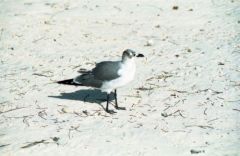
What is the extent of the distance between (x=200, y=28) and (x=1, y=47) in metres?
4.03

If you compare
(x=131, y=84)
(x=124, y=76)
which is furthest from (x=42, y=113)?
(x=131, y=84)

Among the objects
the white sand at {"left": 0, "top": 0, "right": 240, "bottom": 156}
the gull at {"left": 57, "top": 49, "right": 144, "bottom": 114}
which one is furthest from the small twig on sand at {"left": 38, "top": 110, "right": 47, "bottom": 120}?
the gull at {"left": 57, "top": 49, "right": 144, "bottom": 114}

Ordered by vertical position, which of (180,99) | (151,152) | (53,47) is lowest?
(151,152)

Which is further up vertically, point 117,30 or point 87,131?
point 117,30

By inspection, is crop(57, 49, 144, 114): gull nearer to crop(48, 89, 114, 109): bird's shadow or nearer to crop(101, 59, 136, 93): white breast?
crop(101, 59, 136, 93): white breast

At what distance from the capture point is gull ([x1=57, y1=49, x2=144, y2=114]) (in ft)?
24.7

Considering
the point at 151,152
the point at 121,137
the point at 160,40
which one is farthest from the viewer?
the point at 160,40

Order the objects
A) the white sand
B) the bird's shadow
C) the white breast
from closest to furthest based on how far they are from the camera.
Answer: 1. the white sand
2. the white breast
3. the bird's shadow

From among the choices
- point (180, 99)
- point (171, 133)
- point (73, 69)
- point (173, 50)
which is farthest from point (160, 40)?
point (171, 133)

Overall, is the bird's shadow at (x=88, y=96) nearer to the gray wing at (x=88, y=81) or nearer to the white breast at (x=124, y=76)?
the gray wing at (x=88, y=81)

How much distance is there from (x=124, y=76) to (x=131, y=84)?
1127 millimetres

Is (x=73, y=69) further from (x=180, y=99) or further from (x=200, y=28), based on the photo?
(x=200, y=28)

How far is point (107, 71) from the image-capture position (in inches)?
301

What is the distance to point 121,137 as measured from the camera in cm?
684
